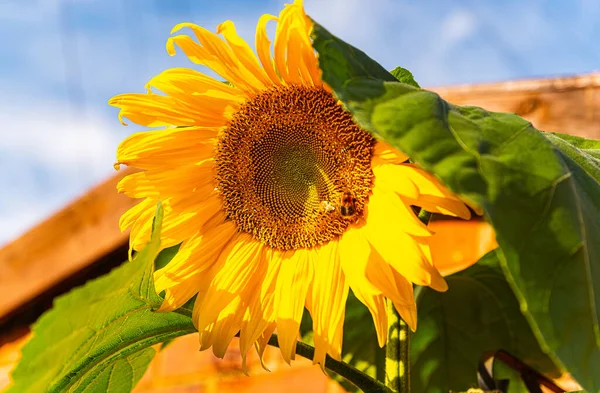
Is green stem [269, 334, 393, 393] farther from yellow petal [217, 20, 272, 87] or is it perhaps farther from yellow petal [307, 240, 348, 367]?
yellow petal [217, 20, 272, 87]

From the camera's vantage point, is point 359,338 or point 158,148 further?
point 359,338

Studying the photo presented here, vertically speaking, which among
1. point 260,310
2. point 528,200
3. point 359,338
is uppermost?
point 528,200

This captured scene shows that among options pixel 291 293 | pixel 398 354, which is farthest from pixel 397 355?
pixel 291 293

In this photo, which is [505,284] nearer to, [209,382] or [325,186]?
[325,186]

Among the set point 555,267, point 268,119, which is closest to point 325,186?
point 268,119

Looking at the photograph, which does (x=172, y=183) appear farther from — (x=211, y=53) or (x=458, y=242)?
(x=458, y=242)

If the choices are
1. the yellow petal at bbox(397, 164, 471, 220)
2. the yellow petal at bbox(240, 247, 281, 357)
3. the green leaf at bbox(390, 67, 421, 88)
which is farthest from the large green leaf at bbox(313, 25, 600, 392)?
the yellow petal at bbox(240, 247, 281, 357)

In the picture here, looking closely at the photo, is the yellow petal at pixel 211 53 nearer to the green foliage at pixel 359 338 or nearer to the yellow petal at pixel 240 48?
the yellow petal at pixel 240 48
